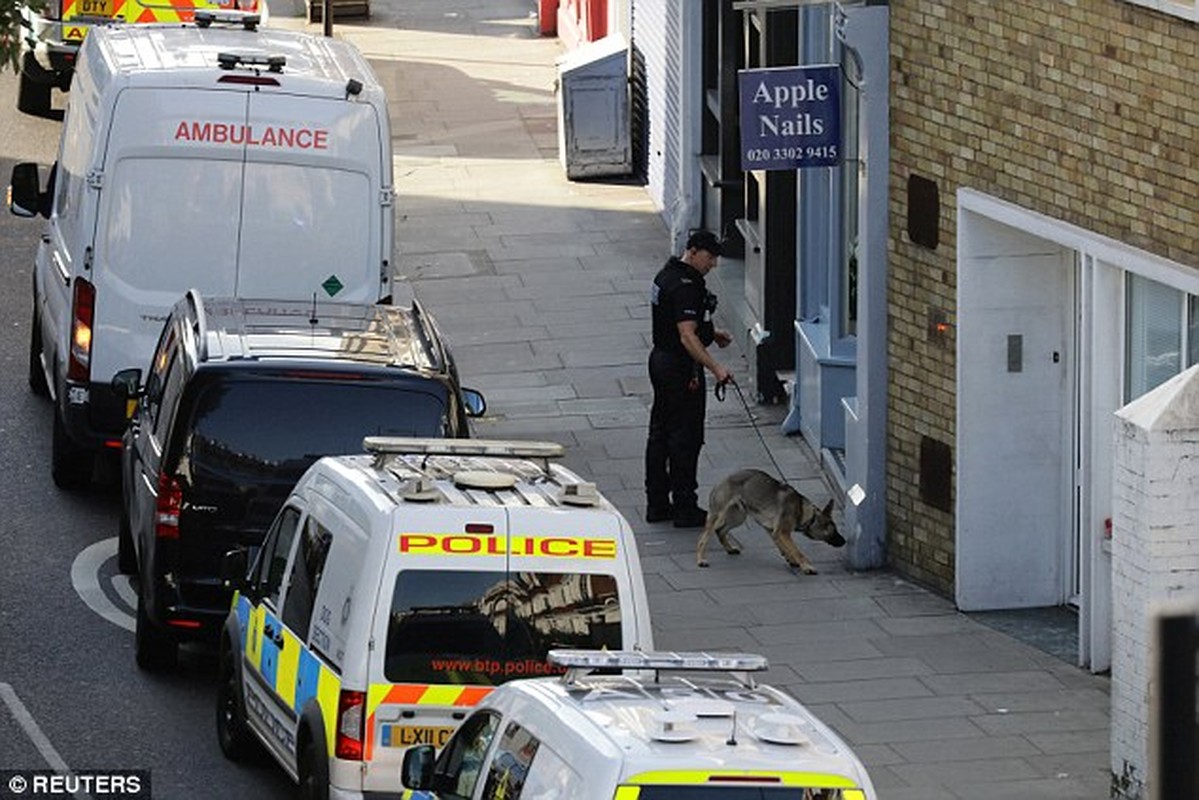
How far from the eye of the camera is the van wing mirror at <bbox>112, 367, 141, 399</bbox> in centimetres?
1394

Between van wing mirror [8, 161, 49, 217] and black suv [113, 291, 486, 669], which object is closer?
black suv [113, 291, 486, 669]

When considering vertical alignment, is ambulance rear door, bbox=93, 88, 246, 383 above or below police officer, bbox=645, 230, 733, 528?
above

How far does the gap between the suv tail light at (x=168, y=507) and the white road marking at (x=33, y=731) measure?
1084 millimetres

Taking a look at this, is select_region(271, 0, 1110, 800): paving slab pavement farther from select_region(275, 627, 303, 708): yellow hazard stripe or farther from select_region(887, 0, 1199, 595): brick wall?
select_region(275, 627, 303, 708): yellow hazard stripe

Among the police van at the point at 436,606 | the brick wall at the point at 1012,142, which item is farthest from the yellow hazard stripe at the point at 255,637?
the brick wall at the point at 1012,142

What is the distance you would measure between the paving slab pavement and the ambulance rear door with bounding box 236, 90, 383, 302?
2.64 m

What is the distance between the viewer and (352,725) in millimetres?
8945

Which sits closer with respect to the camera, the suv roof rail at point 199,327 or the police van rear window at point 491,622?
the police van rear window at point 491,622

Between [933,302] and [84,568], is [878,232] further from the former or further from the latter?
[84,568]

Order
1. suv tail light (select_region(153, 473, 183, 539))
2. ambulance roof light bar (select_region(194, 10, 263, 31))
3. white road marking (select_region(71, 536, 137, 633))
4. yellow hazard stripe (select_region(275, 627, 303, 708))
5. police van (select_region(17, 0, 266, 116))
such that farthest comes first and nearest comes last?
police van (select_region(17, 0, 266, 116)) < ambulance roof light bar (select_region(194, 10, 263, 31)) < white road marking (select_region(71, 536, 137, 633)) < suv tail light (select_region(153, 473, 183, 539)) < yellow hazard stripe (select_region(275, 627, 303, 708))

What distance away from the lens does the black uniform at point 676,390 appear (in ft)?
50.6

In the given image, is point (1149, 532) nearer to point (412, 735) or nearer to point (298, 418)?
point (412, 735)

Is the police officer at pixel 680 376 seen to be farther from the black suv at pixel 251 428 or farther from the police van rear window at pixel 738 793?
the police van rear window at pixel 738 793

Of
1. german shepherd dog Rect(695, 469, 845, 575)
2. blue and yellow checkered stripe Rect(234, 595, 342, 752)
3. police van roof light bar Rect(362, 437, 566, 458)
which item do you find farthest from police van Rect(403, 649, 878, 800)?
german shepherd dog Rect(695, 469, 845, 575)
